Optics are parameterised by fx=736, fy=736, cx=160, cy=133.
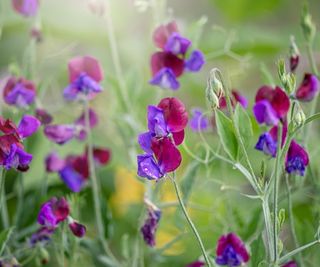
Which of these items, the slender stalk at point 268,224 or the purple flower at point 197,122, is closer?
the slender stalk at point 268,224

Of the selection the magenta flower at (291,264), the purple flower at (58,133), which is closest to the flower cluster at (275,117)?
the magenta flower at (291,264)

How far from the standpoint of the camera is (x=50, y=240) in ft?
2.44

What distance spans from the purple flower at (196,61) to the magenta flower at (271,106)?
84mm

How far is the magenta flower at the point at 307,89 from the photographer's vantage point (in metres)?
0.68

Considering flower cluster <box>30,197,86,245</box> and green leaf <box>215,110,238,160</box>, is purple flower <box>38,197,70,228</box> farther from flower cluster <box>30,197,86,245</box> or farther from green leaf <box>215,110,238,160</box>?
green leaf <box>215,110,238,160</box>

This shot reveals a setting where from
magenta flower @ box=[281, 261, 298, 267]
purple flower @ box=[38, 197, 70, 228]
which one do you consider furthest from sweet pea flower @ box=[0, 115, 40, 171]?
magenta flower @ box=[281, 261, 298, 267]

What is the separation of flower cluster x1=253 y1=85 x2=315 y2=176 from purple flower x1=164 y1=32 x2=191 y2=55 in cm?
10

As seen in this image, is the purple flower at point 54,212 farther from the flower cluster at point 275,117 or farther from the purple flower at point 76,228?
the flower cluster at point 275,117

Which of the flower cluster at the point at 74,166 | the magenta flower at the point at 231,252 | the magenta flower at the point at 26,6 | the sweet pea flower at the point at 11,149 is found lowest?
the magenta flower at the point at 231,252

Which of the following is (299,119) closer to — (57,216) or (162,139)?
(162,139)

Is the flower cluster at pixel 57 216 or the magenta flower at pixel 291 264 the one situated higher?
the flower cluster at pixel 57 216

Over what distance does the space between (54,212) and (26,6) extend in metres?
0.31

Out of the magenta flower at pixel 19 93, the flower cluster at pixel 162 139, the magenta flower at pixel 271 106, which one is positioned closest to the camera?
the flower cluster at pixel 162 139

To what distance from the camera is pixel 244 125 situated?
644 millimetres
